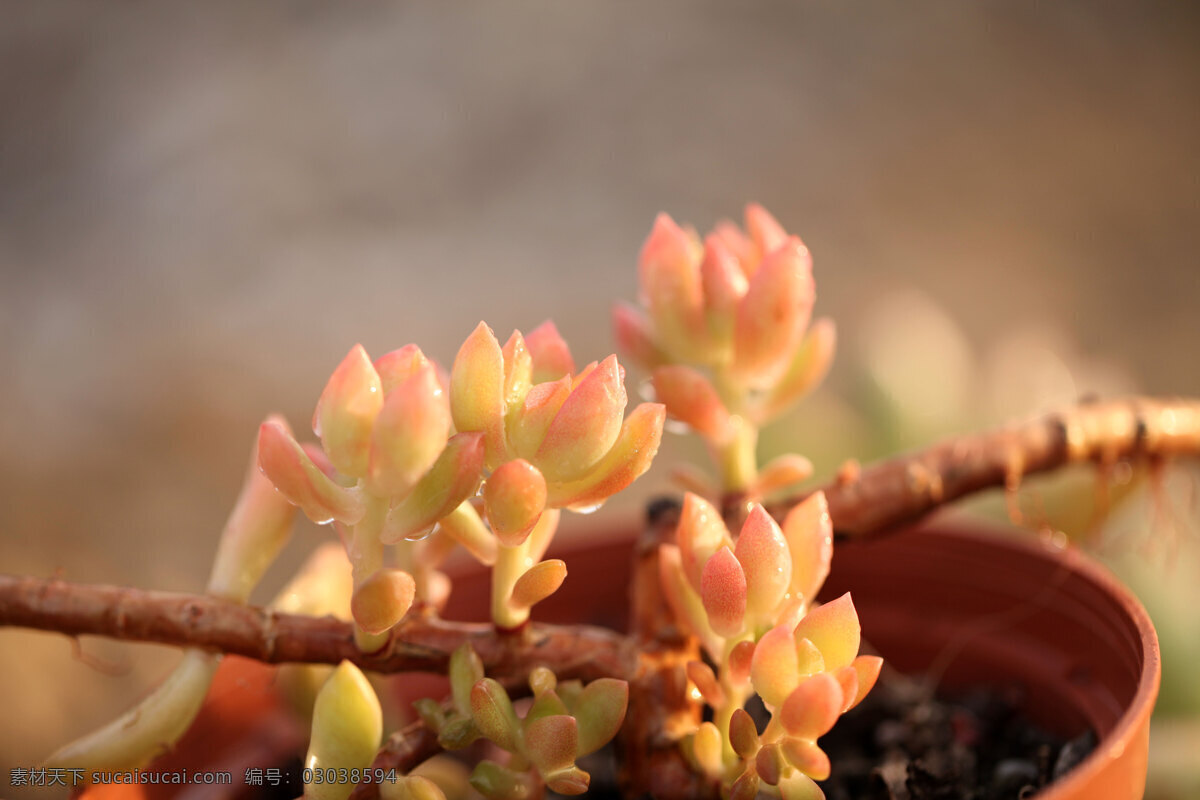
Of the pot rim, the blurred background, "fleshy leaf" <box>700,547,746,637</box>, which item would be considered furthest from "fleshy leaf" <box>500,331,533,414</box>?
the blurred background

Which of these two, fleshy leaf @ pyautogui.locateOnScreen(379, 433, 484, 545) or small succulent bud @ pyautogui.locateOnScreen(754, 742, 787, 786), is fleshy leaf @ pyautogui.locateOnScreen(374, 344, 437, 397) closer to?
fleshy leaf @ pyautogui.locateOnScreen(379, 433, 484, 545)

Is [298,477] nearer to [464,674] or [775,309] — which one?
[464,674]

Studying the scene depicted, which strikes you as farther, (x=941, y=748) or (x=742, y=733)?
(x=941, y=748)

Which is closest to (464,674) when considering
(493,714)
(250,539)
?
(493,714)

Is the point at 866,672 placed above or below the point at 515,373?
below

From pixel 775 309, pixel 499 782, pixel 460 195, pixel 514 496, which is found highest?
pixel 460 195

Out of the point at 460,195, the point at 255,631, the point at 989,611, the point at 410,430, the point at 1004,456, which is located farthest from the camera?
the point at 460,195

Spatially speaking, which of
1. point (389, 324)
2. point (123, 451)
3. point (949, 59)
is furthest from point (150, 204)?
point (949, 59)

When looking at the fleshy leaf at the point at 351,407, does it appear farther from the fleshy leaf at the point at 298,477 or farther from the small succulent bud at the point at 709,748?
the small succulent bud at the point at 709,748
